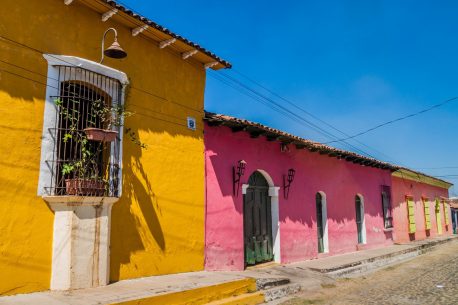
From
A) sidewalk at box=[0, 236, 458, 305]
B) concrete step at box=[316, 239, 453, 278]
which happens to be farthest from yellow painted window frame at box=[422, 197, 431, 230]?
sidewalk at box=[0, 236, 458, 305]

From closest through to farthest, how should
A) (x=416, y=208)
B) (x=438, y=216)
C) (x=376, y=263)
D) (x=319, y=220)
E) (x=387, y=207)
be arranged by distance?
(x=376, y=263) < (x=319, y=220) < (x=387, y=207) < (x=416, y=208) < (x=438, y=216)

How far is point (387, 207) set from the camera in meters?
17.3

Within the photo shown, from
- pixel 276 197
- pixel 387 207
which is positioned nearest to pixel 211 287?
pixel 276 197

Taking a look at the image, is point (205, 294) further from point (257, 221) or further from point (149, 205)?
point (257, 221)

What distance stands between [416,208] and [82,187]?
1916 centimetres

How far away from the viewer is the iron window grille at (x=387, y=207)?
16.9m

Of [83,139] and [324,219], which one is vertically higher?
[83,139]

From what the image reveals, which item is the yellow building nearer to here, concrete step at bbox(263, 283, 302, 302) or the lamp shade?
the lamp shade

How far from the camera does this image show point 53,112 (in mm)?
5898

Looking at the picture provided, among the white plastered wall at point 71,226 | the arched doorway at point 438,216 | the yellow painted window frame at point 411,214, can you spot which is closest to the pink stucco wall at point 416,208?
the yellow painted window frame at point 411,214

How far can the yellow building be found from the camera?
5492 mm

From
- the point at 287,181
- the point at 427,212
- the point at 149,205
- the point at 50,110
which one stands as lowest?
the point at 427,212

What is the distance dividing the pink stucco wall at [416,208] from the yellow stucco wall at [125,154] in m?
13.0

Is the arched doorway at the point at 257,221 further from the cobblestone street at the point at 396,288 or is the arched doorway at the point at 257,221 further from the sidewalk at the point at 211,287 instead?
the cobblestone street at the point at 396,288
